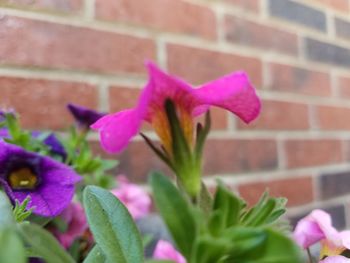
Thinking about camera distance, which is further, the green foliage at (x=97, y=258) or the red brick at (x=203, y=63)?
the red brick at (x=203, y=63)

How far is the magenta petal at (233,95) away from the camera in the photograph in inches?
9.9

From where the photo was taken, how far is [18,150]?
A: 437mm

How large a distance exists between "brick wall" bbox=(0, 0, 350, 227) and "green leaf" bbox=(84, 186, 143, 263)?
1.61ft

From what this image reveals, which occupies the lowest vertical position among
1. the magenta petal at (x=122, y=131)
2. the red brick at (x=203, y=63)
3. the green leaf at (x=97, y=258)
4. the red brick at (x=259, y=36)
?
the green leaf at (x=97, y=258)

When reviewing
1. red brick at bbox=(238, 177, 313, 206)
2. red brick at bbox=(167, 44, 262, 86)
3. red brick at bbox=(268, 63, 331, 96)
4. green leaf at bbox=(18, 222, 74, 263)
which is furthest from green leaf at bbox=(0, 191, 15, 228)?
red brick at bbox=(268, 63, 331, 96)

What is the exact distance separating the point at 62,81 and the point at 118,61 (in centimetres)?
13

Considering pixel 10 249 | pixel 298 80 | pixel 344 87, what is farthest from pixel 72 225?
pixel 344 87

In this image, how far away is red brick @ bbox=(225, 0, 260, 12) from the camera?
3.97ft

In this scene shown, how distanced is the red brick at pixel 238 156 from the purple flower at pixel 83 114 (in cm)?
46

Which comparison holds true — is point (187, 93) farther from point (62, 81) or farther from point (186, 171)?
point (62, 81)

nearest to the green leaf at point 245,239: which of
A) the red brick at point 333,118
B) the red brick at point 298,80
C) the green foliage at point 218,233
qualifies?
the green foliage at point 218,233

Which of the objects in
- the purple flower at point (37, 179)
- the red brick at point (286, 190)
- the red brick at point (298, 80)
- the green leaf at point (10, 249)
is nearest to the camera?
the green leaf at point (10, 249)

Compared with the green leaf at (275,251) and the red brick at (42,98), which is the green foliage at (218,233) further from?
the red brick at (42,98)

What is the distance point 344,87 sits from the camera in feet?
5.29
